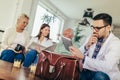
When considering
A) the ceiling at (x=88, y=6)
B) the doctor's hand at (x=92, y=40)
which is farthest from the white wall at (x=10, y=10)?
the doctor's hand at (x=92, y=40)

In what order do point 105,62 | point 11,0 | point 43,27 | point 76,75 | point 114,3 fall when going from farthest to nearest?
point 114,3 → point 11,0 → point 43,27 → point 105,62 → point 76,75

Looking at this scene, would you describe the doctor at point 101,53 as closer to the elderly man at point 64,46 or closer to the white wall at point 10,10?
the elderly man at point 64,46

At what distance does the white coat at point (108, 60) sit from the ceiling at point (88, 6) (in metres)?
3.95

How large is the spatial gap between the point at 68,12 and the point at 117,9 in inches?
77.5

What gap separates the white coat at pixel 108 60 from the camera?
5.24 ft

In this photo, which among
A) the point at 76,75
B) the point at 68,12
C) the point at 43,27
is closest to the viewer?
the point at 76,75

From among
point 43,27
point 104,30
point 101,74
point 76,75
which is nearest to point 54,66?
point 76,75

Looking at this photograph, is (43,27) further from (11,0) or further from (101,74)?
(101,74)

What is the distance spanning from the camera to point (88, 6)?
21.2ft

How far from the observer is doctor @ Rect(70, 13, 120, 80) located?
159 cm

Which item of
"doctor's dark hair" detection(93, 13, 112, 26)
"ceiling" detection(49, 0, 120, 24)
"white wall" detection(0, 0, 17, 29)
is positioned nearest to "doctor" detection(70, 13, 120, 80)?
"doctor's dark hair" detection(93, 13, 112, 26)

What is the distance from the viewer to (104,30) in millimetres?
1804

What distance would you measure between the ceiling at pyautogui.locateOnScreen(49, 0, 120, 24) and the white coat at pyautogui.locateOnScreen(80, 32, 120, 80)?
156 inches

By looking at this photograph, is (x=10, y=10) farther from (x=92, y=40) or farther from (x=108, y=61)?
(x=108, y=61)
